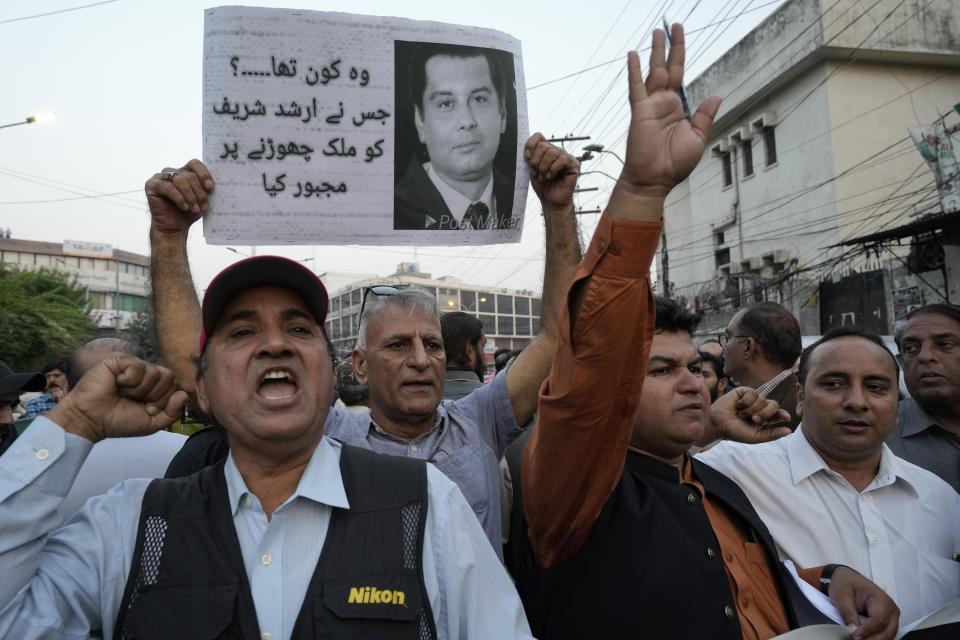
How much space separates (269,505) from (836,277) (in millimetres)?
20539

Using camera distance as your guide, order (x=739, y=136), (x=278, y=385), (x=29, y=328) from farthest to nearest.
A: (x=29, y=328), (x=739, y=136), (x=278, y=385)

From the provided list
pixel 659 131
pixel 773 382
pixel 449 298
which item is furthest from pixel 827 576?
pixel 449 298

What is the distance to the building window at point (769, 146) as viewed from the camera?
2356 cm

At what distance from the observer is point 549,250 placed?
98.0 inches

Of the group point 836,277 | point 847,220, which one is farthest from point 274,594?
point 847,220

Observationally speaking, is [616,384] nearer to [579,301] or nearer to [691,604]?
[579,301]

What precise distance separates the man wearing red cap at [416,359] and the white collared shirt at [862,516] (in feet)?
2.53

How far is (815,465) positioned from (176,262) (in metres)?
2.33

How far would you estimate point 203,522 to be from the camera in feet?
5.13

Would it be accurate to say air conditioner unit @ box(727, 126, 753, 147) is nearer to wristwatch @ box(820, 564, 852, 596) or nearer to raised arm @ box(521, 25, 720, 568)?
wristwatch @ box(820, 564, 852, 596)

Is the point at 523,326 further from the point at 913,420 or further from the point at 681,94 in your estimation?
the point at 681,94

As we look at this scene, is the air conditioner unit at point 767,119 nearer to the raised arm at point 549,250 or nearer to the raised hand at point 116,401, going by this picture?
the raised arm at point 549,250

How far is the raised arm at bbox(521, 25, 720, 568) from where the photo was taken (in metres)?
1.52

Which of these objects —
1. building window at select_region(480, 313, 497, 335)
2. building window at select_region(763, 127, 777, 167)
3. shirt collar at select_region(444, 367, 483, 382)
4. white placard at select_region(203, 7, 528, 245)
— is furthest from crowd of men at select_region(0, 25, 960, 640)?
building window at select_region(480, 313, 497, 335)
